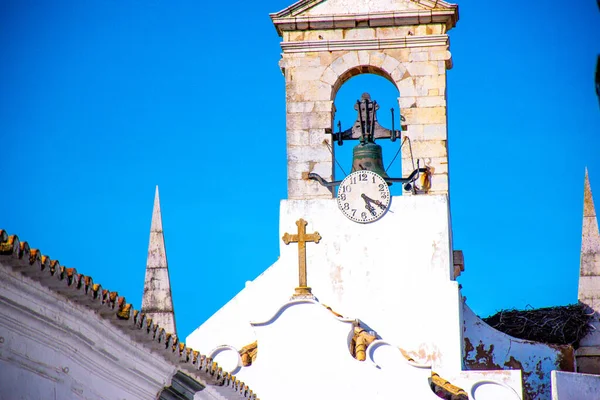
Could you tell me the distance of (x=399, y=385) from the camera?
16.4m

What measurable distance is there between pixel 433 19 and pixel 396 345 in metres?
4.30

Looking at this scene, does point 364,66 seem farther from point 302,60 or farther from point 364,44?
point 302,60

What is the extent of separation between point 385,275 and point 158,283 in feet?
12.7

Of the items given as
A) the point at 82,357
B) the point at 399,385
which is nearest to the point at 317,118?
the point at 399,385

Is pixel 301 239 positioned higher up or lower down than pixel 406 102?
lower down

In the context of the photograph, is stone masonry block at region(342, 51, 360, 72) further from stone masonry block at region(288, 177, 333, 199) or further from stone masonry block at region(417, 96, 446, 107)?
stone masonry block at region(288, 177, 333, 199)

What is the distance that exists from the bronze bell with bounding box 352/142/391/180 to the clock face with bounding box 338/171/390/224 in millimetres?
282

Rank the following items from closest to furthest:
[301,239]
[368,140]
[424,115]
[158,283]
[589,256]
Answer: [301,239] < [368,140] < [424,115] < [158,283] < [589,256]

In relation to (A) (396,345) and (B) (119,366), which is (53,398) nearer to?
(B) (119,366)

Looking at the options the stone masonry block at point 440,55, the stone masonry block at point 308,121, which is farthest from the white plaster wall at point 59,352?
the stone masonry block at point 440,55

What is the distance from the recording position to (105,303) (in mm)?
11477

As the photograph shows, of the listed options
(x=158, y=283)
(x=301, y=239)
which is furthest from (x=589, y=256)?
(x=158, y=283)

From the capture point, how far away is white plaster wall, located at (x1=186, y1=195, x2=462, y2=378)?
17.9 meters

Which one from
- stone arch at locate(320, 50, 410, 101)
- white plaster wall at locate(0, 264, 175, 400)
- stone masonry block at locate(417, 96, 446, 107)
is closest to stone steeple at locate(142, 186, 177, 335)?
stone arch at locate(320, 50, 410, 101)
